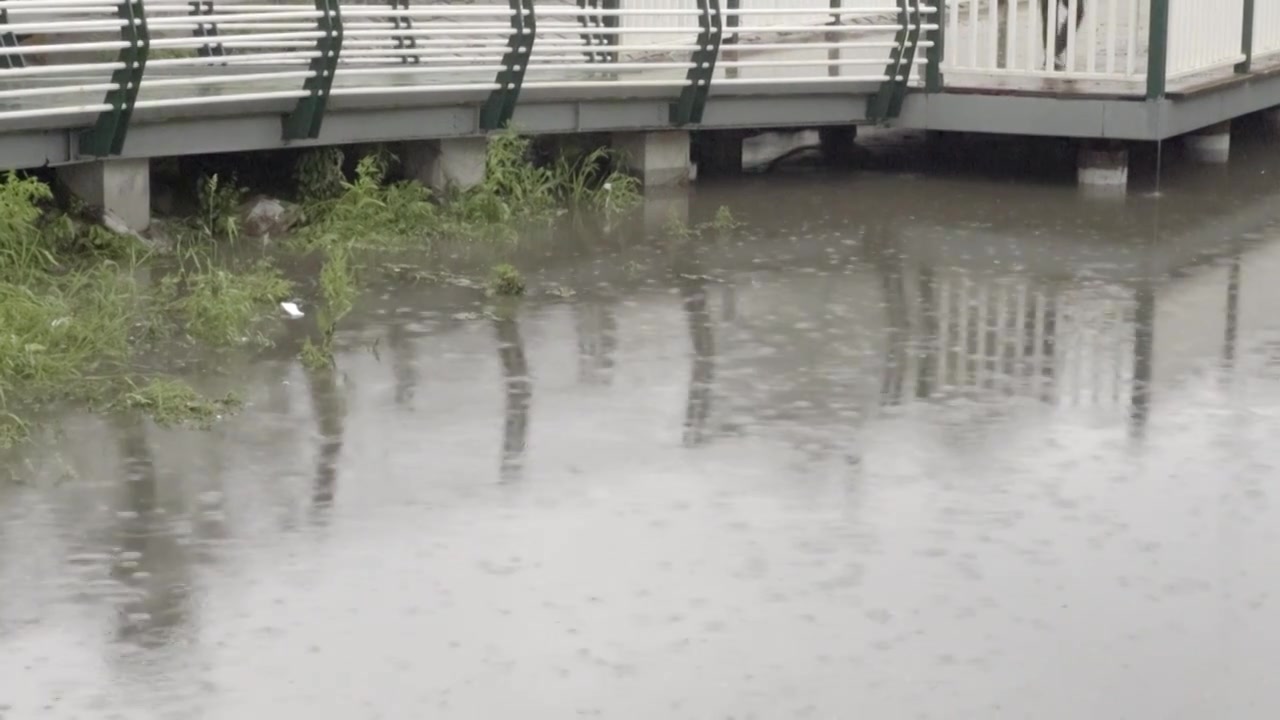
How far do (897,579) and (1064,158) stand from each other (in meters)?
11.2

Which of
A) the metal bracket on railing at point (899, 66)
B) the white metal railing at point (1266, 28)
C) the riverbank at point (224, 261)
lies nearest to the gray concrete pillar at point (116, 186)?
the riverbank at point (224, 261)

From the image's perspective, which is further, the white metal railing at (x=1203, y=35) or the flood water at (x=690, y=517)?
the white metal railing at (x=1203, y=35)

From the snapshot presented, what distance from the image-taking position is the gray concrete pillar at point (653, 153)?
15.0 m

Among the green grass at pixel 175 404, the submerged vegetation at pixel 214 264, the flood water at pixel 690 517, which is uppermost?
the submerged vegetation at pixel 214 264

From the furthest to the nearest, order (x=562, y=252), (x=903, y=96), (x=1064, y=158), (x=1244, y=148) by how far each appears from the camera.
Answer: (x=1244, y=148) → (x=1064, y=158) → (x=903, y=96) → (x=562, y=252)

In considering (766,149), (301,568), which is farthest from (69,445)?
(766,149)

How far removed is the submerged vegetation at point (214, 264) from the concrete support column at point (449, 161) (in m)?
0.11

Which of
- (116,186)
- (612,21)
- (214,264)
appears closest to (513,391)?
(214,264)

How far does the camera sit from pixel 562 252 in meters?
12.5

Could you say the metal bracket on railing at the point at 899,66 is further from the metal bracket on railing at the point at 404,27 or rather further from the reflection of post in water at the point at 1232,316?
the reflection of post in water at the point at 1232,316

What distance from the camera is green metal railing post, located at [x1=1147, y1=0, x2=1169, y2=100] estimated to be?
14.7m

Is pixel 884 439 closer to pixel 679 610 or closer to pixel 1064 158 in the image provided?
pixel 679 610

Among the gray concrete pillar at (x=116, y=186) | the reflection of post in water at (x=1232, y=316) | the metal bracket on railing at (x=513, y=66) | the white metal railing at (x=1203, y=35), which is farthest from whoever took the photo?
the white metal railing at (x=1203, y=35)

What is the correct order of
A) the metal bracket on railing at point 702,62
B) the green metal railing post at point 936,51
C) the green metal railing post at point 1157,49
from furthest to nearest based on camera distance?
the green metal railing post at point 936,51 → the green metal railing post at point 1157,49 → the metal bracket on railing at point 702,62
